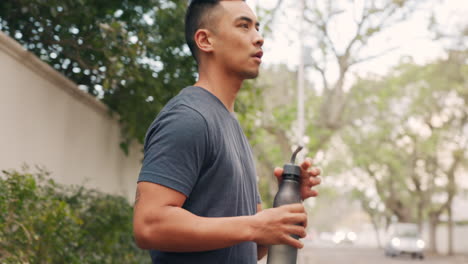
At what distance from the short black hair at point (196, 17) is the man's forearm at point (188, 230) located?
77 cm

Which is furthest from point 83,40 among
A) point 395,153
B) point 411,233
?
point 395,153

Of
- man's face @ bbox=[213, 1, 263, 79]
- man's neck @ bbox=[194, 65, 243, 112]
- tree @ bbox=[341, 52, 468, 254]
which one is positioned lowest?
man's neck @ bbox=[194, 65, 243, 112]

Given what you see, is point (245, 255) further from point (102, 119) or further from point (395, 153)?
point (395, 153)

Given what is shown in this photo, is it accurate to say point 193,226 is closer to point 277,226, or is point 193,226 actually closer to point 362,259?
point 277,226

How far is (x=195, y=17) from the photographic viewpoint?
2281mm

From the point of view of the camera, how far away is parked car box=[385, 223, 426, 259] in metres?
28.2

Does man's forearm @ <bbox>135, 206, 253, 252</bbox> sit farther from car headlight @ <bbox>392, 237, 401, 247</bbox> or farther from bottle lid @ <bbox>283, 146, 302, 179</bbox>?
car headlight @ <bbox>392, 237, 401, 247</bbox>

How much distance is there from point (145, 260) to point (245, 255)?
526cm

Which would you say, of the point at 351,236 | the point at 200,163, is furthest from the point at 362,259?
the point at 351,236

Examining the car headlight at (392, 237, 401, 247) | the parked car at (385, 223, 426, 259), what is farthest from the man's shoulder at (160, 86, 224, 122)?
the car headlight at (392, 237, 401, 247)

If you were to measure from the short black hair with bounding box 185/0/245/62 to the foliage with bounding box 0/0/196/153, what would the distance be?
10.1 ft

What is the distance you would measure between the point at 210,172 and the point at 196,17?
712 mm

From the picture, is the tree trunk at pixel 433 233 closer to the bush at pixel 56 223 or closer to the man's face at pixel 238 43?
the bush at pixel 56 223

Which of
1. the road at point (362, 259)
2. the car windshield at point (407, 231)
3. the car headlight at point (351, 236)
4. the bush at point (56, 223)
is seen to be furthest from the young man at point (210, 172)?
the car headlight at point (351, 236)
